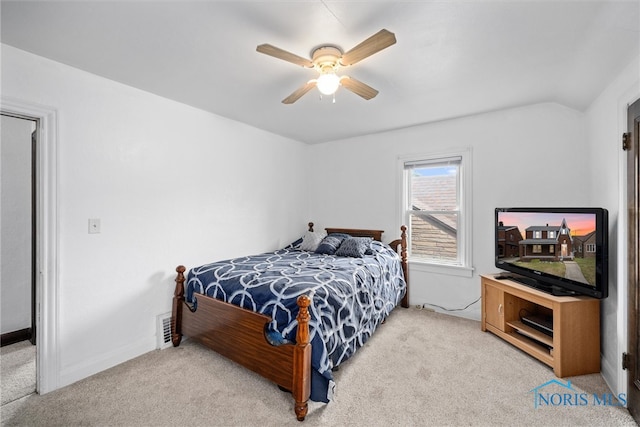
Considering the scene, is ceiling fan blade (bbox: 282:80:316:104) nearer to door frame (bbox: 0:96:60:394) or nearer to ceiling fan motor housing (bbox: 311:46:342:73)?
ceiling fan motor housing (bbox: 311:46:342:73)

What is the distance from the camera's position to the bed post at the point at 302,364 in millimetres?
1664

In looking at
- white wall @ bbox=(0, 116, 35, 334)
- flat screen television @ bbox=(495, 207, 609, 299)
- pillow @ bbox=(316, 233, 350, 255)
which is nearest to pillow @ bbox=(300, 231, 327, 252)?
pillow @ bbox=(316, 233, 350, 255)

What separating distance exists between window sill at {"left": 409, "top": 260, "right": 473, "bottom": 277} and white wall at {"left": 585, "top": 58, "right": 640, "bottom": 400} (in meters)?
1.15

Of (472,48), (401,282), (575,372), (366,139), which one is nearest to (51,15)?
(472,48)

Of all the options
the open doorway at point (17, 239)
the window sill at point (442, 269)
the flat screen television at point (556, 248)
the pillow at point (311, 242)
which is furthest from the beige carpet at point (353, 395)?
the pillow at point (311, 242)

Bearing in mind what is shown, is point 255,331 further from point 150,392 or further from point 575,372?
point 575,372

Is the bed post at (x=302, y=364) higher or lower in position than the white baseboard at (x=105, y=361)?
higher

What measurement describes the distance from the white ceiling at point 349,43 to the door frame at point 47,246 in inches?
22.3

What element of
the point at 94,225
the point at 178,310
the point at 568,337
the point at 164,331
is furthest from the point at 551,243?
the point at 94,225

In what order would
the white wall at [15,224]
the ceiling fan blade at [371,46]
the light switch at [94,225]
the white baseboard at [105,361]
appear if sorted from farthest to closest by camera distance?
the white wall at [15,224] → the light switch at [94,225] → the white baseboard at [105,361] → the ceiling fan blade at [371,46]

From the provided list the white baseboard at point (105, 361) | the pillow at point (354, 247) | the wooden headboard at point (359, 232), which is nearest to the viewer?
the white baseboard at point (105, 361)

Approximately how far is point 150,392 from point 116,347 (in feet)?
2.09

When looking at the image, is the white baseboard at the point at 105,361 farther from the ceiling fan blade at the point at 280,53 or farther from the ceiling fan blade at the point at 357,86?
the ceiling fan blade at the point at 357,86

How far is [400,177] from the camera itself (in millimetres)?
3666
